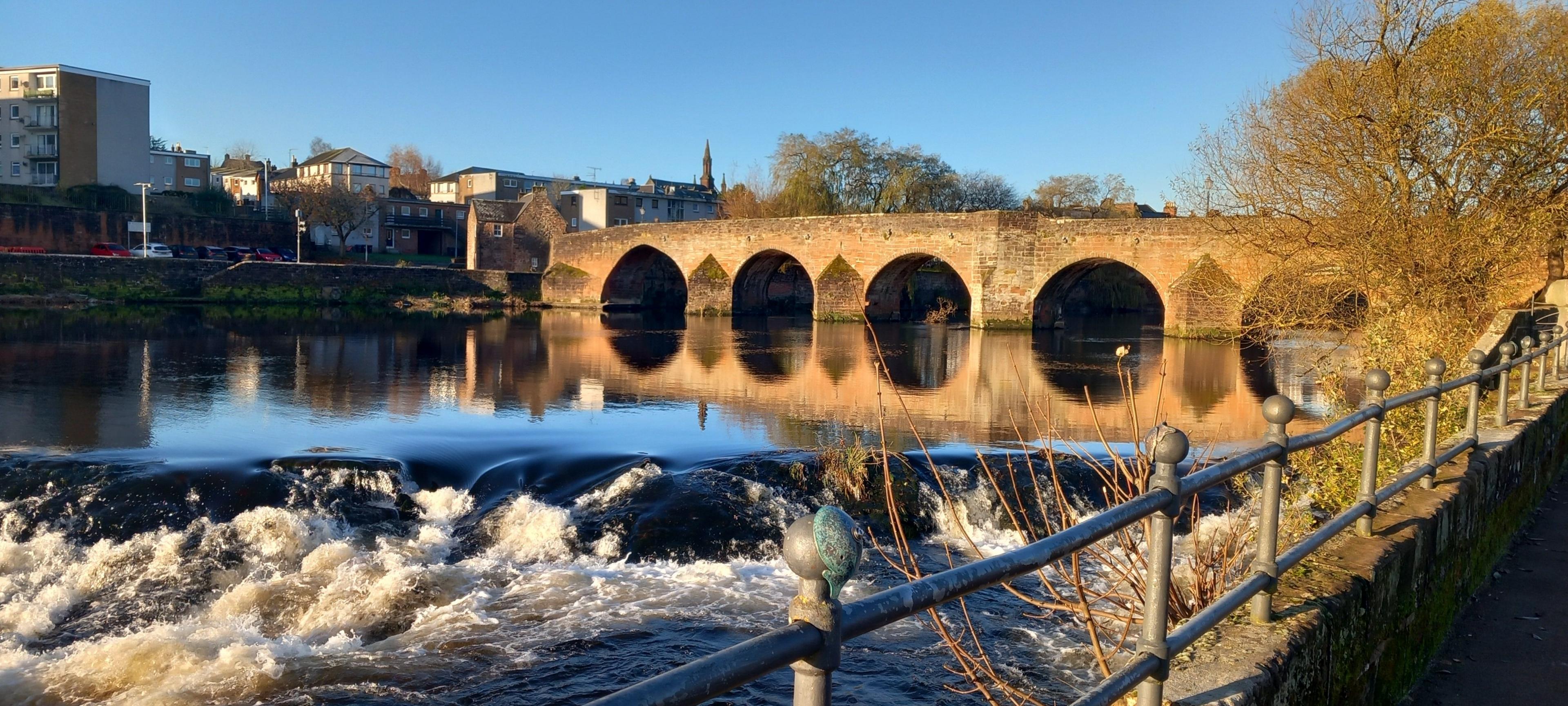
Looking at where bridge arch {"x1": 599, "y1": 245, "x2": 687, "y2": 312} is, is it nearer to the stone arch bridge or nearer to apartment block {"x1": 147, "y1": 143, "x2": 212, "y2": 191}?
the stone arch bridge

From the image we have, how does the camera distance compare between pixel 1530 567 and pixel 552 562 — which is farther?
pixel 552 562

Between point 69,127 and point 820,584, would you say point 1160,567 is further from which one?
point 69,127

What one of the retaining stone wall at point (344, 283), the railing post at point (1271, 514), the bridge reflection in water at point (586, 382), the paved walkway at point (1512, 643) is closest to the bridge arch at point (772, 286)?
the retaining stone wall at point (344, 283)

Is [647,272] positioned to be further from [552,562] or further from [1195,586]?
[1195,586]

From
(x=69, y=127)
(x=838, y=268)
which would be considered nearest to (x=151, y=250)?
(x=69, y=127)

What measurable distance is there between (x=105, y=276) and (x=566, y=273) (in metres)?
16.2

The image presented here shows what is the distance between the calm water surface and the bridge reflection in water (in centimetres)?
11

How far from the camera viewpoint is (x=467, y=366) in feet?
61.5

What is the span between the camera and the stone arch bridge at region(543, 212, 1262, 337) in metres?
28.8

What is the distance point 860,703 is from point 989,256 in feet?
90.6

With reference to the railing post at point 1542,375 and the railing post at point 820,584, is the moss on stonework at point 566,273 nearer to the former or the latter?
the railing post at point 1542,375

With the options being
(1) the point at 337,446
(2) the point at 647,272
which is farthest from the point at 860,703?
(2) the point at 647,272

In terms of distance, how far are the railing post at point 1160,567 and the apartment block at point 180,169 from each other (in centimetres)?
7152

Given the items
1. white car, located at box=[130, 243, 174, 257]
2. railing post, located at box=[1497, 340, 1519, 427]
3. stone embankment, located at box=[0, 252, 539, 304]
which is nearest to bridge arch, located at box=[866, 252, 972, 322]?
stone embankment, located at box=[0, 252, 539, 304]
